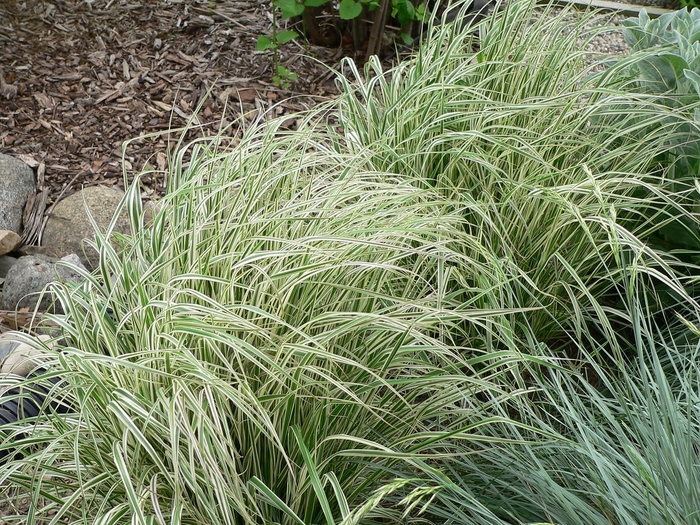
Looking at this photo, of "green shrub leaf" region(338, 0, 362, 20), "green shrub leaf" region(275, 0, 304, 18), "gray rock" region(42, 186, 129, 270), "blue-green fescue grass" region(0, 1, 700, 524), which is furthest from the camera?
"green shrub leaf" region(338, 0, 362, 20)

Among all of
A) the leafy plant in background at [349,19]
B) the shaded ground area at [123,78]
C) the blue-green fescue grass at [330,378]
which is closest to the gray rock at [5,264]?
the shaded ground area at [123,78]

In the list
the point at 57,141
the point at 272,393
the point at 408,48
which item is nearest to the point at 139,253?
the point at 272,393

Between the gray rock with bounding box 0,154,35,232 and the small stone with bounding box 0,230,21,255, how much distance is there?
0.16 m

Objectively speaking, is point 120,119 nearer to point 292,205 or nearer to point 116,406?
point 292,205

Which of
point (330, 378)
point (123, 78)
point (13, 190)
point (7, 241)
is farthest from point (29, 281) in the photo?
point (330, 378)

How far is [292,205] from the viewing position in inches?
64.9

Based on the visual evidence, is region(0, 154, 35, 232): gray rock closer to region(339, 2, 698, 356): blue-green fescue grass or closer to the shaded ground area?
the shaded ground area

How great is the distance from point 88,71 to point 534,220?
8.45ft

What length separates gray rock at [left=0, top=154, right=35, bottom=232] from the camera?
306 centimetres

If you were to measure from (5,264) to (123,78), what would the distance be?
121 centimetres

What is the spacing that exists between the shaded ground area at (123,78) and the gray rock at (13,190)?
0.27 feet

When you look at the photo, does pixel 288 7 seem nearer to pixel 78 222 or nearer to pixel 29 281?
pixel 78 222

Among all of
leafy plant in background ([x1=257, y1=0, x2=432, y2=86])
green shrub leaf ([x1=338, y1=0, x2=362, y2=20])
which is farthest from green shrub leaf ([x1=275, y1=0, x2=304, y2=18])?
green shrub leaf ([x1=338, y1=0, x2=362, y2=20])

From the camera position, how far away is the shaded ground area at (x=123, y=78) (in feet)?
11.0
